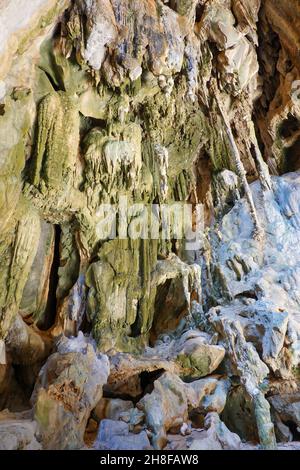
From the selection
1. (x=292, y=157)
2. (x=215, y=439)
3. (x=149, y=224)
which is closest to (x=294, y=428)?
(x=215, y=439)

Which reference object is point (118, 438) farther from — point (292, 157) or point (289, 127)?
point (289, 127)

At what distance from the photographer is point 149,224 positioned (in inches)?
317

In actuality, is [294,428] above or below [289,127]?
below

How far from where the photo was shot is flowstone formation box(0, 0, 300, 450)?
4.93 m

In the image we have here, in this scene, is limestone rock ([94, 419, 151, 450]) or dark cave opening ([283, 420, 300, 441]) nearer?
limestone rock ([94, 419, 151, 450])

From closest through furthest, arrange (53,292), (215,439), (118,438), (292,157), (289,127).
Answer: (118,438), (215,439), (53,292), (289,127), (292,157)

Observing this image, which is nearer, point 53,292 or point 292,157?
point 53,292

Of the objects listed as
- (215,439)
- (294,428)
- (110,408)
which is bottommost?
(110,408)

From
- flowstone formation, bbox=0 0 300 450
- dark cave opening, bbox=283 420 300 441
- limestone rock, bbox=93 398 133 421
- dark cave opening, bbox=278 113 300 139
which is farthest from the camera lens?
dark cave opening, bbox=278 113 300 139

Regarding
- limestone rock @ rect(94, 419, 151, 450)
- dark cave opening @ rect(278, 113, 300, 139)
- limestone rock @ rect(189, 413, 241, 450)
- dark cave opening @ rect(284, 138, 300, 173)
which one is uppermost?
dark cave opening @ rect(278, 113, 300, 139)

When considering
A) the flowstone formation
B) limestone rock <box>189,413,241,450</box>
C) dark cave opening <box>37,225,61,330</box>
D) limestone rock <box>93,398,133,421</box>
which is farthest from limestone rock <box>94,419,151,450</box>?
dark cave opening <box>37,225,61,330</box>

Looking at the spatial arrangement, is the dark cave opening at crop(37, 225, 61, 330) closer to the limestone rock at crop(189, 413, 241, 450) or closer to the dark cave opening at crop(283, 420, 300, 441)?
the limestone rock at crop(189, 413, 241, 450)

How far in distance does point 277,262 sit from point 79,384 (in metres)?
A: 4.85

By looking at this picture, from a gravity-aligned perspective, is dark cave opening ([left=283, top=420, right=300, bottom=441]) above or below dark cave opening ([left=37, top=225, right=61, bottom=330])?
above
